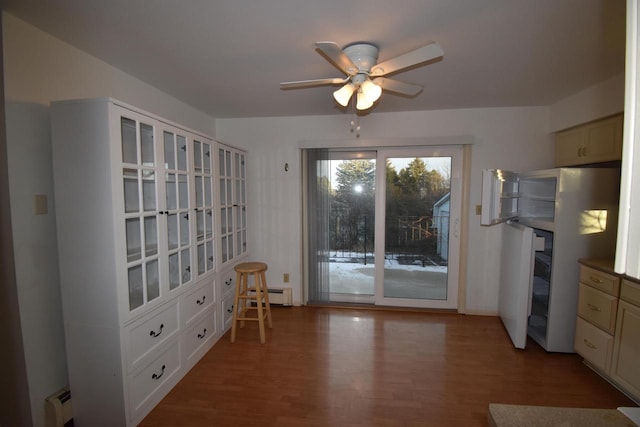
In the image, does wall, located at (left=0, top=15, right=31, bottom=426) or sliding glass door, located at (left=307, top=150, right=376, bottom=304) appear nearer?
wall, located at (left=0, top=15, right=31, bottom=426)

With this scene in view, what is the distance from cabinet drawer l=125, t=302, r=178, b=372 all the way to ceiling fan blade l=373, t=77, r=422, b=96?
2131 millimetres

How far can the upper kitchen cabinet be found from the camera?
229cm

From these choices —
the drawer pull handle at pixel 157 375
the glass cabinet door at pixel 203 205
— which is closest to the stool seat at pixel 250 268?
the glass cabinet door at pixel 203 205

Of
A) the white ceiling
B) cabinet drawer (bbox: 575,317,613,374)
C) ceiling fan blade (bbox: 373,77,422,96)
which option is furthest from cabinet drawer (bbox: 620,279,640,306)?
ceiling fan blade (bbox: 373,77,422,96)

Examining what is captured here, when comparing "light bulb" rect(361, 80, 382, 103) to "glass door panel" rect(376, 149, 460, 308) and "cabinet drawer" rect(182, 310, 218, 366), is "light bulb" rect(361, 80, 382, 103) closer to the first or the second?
"glass door panel" rect(376, 149, 460, 308)

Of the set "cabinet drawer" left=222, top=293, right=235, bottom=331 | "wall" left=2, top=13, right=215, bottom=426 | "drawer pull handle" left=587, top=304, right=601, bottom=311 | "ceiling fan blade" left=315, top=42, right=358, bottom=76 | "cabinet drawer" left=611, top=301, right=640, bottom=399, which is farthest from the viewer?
"cabinet drawer" left=222, top=293, right=235, bottom=331

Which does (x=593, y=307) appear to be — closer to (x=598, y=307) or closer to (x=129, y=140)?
(x=598, y=307)

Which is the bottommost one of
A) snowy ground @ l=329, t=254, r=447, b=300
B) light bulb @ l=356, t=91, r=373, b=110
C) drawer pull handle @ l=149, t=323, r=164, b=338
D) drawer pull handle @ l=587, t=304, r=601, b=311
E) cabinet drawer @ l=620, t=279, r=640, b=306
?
snowy ground @ l=329, t=254, r=447, b=300

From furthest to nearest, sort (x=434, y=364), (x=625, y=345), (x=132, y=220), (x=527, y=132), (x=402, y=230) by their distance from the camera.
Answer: (x=402, y=230) → (x=527, y=132) → (x=434, y=364) → (x=625, y=345) → (x=132, y=220)

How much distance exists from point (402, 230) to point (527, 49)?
2091mm

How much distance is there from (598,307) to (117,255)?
3380 mm

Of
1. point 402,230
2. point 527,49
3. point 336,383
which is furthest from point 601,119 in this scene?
point 336,383

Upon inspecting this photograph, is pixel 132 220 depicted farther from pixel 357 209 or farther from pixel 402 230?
pixel 402 230

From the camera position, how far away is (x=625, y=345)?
77.4 inches
